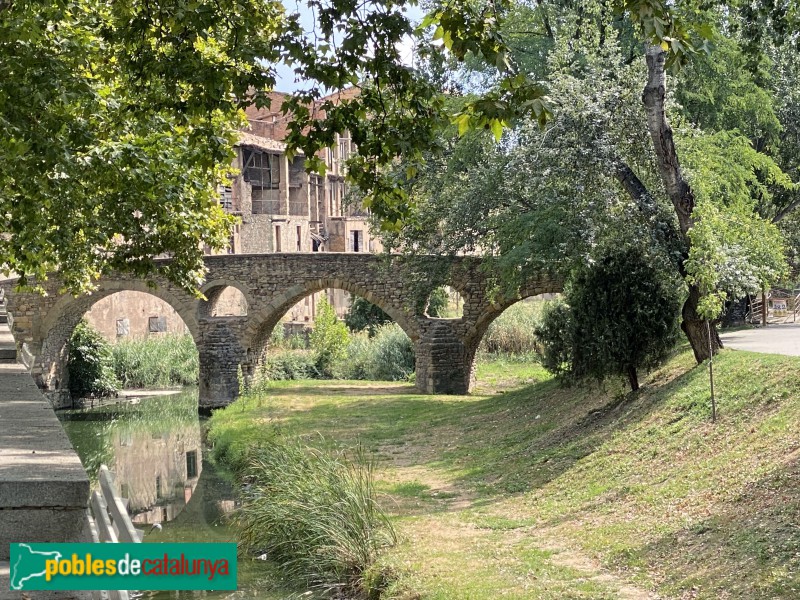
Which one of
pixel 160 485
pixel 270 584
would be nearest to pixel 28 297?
pixel 160 485

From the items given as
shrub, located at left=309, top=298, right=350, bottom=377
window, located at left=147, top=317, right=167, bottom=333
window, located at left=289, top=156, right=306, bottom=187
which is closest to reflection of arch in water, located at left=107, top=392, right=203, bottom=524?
shrub, located at left=309, top=298, right=350, bottom=377

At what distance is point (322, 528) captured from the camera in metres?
10.8

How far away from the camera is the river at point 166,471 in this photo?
11.9m

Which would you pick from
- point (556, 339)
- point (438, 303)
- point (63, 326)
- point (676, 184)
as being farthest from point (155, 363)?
point (676, 184)

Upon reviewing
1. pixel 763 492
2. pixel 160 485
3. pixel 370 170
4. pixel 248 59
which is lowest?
pixel 160 485

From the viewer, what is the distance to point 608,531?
10.3 m

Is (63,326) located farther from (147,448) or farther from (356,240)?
(356,240)

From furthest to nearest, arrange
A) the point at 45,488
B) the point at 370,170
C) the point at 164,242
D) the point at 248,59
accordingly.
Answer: the point at 164,242
the point at 248,59
the point at 370,170
the point at 45,488

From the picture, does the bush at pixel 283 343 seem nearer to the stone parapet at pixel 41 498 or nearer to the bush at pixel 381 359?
the bush at pixel 381 359

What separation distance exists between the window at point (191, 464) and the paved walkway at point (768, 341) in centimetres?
1010

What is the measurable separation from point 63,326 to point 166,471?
14778 mm

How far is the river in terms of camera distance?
1194cm

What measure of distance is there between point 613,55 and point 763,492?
9086 mm

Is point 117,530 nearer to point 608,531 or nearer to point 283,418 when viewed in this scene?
point 608,531
